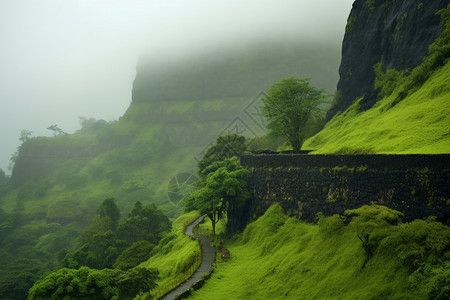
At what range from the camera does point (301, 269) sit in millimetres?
23344

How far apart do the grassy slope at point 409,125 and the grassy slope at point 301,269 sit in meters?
9.74

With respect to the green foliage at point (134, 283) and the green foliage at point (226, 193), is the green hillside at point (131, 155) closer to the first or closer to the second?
the green foliage at point (226, 193)

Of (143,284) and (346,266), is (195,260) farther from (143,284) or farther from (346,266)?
(346,266)

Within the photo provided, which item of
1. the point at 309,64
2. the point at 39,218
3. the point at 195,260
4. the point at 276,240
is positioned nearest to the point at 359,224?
the point at 276,240

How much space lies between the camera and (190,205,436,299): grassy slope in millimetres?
17547

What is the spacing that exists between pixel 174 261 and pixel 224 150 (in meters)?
29.8

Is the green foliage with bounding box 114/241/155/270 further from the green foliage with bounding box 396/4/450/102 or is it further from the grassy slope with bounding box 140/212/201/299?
the green foliage with bounding box 396/4/450/102

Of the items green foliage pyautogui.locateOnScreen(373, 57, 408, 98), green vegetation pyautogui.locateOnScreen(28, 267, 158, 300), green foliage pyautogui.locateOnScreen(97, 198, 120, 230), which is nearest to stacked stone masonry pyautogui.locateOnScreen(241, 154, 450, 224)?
green vegetation pyautogui.locateOnScreen(28, 267, 158, 300)

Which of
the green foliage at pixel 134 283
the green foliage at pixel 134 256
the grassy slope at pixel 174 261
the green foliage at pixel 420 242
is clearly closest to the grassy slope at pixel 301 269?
the green foliage at pixel 420 242

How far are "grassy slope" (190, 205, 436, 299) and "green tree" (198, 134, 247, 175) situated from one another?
29.3 meters

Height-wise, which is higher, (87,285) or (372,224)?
(372,224)

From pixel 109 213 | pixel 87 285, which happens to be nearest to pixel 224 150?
pixel 109 213

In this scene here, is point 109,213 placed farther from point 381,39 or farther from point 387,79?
point 381,39

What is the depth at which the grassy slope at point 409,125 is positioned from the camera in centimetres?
2837
